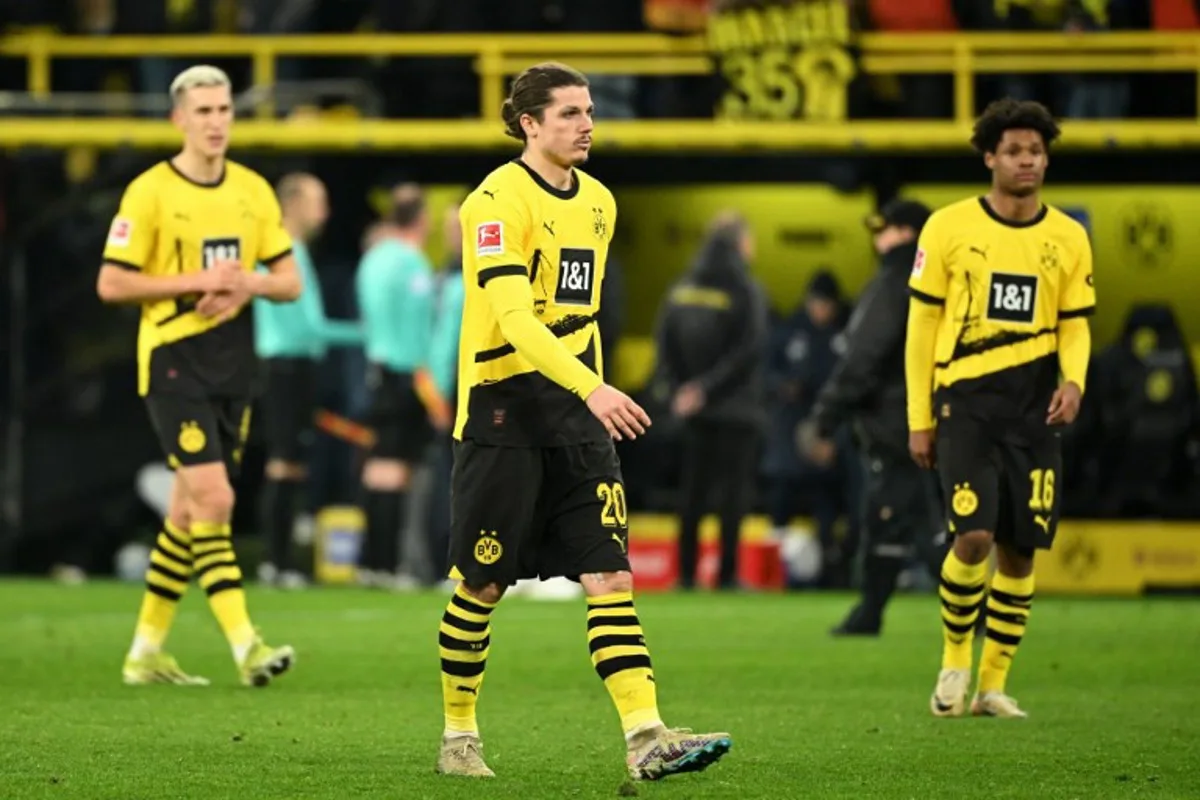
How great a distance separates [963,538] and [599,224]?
8.37 feet

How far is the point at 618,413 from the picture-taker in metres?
7.73

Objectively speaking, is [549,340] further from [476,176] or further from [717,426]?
[476,176]

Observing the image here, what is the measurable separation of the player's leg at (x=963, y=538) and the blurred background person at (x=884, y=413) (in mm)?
3355

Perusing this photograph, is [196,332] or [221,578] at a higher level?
[196,332]

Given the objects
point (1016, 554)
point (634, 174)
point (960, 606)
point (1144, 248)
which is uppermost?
point (634, 174)

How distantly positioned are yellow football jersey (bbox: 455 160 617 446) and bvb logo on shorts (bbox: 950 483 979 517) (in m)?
2.26

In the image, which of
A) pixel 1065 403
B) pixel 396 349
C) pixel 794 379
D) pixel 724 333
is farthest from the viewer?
pixel 794 379

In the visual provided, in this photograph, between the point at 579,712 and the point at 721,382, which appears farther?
the point at 721,382

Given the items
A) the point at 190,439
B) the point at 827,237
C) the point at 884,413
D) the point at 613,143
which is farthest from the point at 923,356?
the point at 827,237

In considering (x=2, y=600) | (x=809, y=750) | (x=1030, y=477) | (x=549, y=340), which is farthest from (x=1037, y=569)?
(x=549, y=340)

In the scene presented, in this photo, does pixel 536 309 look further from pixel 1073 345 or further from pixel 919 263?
pixel 1073 345

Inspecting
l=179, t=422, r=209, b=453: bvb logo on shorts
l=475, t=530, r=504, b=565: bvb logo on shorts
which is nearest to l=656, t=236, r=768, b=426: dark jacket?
l=179, t=422, r=209, b=453: bvb logo on shorts

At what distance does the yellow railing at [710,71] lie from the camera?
63.8 feet

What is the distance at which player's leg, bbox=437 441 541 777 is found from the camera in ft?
27.0
